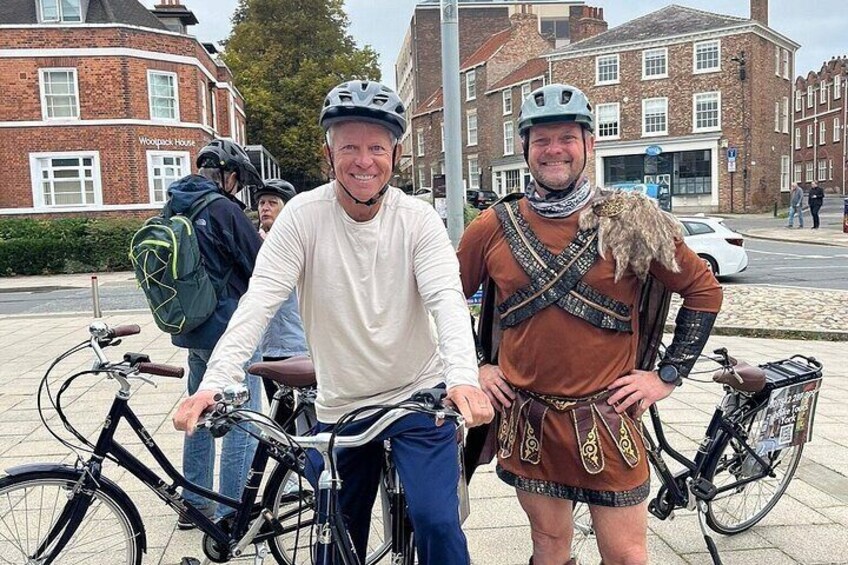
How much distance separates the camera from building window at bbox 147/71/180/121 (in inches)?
1031

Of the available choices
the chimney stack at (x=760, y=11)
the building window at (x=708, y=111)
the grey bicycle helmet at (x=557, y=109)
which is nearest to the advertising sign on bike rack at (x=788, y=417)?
the grey bicycle helmet at (x=557, y=109)

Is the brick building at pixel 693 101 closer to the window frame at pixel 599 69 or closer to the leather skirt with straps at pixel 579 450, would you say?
the window frame at pixel 599 69

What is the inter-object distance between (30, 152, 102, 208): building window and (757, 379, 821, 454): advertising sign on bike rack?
86.1ft

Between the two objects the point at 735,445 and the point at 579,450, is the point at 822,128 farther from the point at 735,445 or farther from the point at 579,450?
the point at 579,450

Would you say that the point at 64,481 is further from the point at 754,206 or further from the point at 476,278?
the point at 754,206

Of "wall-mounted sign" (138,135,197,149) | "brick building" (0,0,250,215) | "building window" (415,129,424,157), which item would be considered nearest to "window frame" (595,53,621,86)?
"building window" (415,129,424,157)

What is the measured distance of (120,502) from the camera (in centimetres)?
283

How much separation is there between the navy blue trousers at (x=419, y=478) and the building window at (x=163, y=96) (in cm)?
2638

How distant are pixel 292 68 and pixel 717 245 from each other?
108ft

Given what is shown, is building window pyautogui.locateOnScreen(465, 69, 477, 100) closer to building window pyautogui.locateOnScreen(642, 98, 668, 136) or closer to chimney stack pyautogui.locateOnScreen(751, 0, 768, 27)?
building window pyautogui.locateOnScreen(642, 98, 668, 136)

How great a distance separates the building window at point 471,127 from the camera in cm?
5153

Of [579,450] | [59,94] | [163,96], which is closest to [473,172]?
[163,96]

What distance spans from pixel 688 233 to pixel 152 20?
2267 cm

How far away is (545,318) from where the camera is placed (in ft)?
8.07
